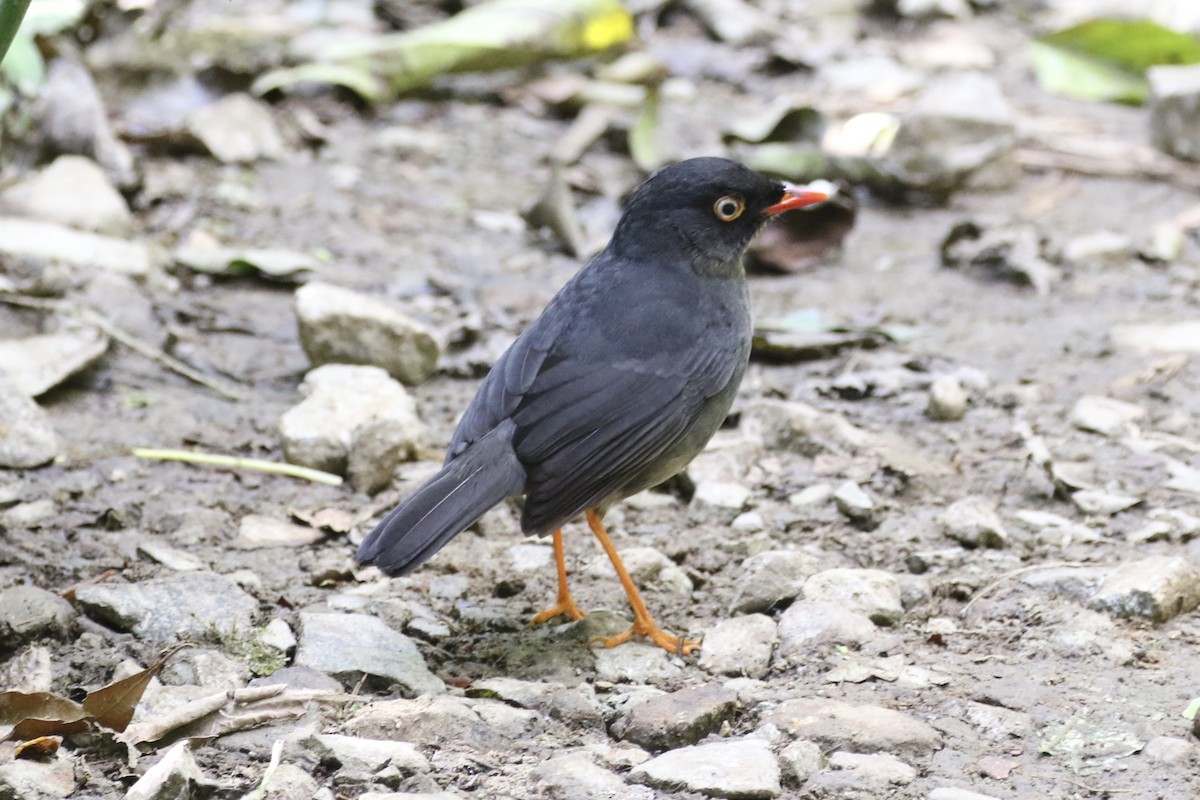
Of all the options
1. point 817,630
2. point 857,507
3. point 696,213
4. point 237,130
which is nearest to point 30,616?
point 817,630

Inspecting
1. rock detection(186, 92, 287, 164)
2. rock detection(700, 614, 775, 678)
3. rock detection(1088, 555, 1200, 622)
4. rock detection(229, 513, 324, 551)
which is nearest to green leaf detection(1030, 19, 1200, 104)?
rock detection(186, 92, 287, 164)

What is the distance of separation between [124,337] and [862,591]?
3.02 meters

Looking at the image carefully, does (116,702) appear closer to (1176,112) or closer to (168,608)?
(168,608)

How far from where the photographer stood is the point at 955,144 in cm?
748

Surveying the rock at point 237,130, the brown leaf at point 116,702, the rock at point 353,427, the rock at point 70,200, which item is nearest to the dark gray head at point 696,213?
the rock at point 353,427

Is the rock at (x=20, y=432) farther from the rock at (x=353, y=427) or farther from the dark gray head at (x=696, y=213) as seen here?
the dark gray head at (x=696, y=213)

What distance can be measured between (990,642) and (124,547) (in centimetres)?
242

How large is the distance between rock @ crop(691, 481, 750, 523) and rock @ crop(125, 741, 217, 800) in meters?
2.12

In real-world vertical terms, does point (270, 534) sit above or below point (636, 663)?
below

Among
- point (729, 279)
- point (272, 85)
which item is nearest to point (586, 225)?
point (272, 85)

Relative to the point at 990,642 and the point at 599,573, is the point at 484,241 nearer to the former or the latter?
the point at 599,573

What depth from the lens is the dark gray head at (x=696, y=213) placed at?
14.3 feet

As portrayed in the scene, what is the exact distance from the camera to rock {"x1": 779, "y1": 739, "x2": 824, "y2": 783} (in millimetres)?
2940

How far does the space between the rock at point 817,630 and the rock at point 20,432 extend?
2381 mm
